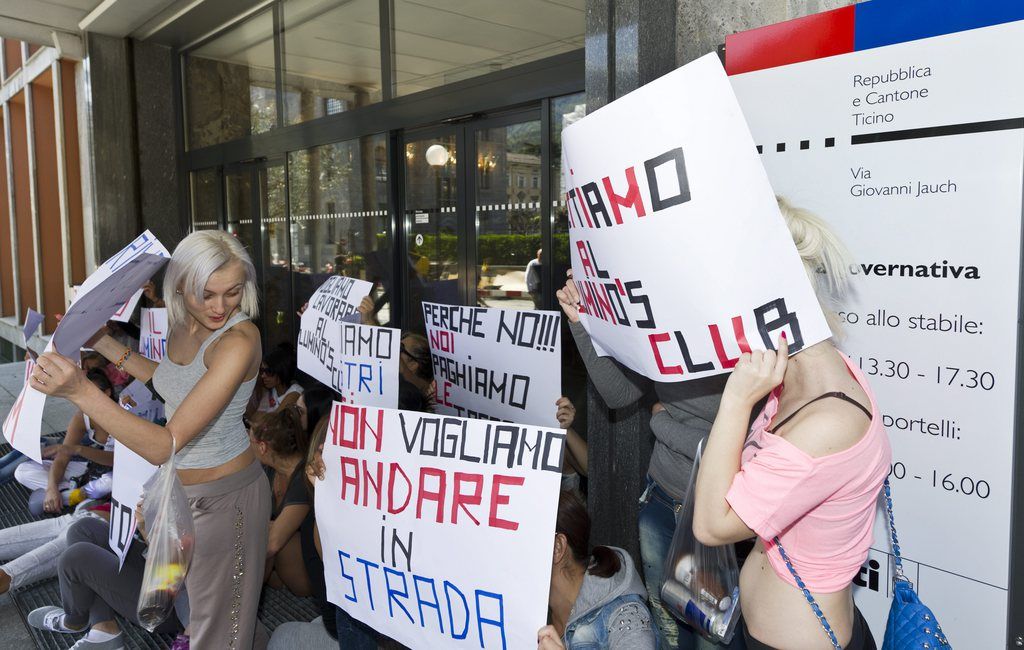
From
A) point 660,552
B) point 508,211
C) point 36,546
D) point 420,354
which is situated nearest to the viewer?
point 660,552

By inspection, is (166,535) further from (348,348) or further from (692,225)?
(692,225)

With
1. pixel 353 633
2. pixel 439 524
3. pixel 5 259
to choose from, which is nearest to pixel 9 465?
pixel 353 633

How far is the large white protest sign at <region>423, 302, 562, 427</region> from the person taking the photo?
3.26 metres

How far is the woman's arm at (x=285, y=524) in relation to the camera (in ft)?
10.3

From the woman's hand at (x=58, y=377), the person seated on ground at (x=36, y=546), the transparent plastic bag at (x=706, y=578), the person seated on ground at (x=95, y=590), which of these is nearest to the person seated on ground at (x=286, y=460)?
the person seated on ground at (x=95, y=590)

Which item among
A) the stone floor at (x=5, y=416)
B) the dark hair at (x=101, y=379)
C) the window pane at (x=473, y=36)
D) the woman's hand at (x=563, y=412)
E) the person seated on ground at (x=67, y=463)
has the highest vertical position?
the window pane at (x=473, y=36)

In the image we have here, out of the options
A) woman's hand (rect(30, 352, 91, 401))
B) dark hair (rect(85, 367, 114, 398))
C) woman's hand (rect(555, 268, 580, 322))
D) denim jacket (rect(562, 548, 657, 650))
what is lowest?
denim jacket (rect(562, 548, 657, 650))

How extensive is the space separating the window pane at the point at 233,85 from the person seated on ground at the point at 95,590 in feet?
15.6

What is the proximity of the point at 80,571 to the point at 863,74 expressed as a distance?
3748mm

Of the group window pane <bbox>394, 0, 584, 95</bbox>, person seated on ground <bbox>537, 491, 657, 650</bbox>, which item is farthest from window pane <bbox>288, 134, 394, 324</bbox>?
person seated on ground <bbox>537, 491, 657, 650</bbox>

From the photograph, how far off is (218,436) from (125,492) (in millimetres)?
928

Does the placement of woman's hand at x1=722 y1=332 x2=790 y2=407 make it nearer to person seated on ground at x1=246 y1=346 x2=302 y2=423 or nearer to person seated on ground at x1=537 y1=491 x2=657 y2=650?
person seated on ground at x1=537 y1=491 x2=657 y2=650

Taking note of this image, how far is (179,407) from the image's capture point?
7.52ft

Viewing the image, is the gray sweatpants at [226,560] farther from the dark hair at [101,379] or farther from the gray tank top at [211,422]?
the dark hair at [101,379]
